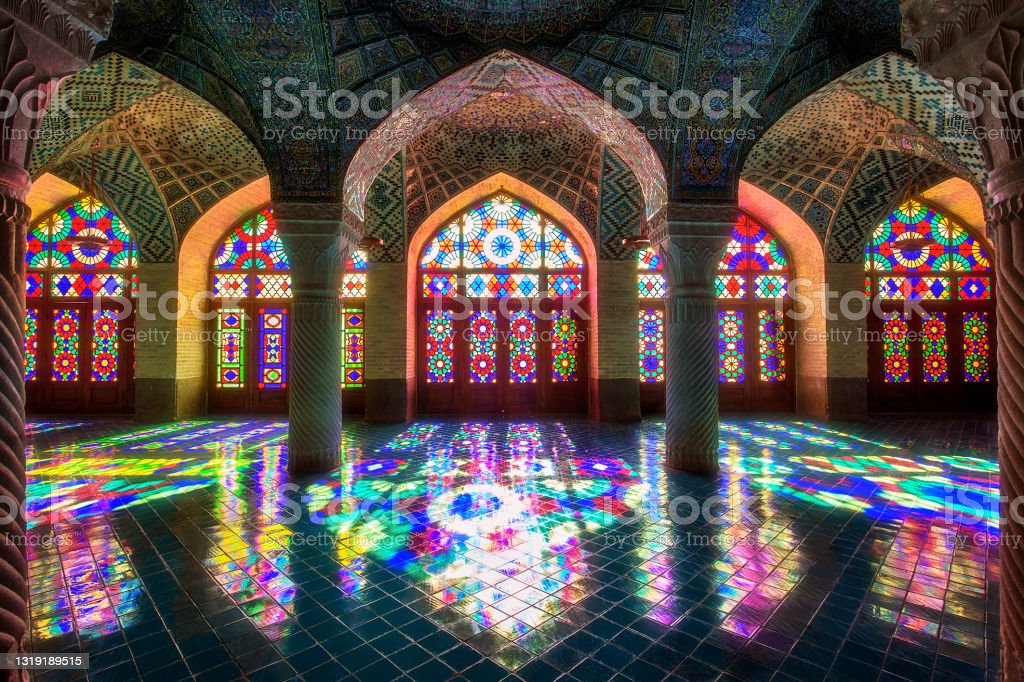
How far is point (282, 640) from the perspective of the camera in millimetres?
2760

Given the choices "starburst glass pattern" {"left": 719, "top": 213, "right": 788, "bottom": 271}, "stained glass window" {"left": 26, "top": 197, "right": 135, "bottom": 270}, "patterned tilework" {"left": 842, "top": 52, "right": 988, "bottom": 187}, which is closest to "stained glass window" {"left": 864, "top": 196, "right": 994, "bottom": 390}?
"starburst glass pattern" {"left": 719, "top": 213, "right": 788, "bottom": 271}

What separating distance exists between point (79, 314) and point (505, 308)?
9.41 m

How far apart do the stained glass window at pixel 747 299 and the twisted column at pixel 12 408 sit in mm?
10704

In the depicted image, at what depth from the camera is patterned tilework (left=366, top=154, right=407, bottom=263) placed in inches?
400

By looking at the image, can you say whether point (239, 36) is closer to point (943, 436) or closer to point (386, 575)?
point (386, 575)

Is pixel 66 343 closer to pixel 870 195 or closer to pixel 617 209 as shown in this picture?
pixel 617 209

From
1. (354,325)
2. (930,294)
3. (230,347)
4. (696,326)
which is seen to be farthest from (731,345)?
(230,347)

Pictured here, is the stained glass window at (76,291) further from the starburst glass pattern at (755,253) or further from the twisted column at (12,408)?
the starburst glass pattern at (755,253)

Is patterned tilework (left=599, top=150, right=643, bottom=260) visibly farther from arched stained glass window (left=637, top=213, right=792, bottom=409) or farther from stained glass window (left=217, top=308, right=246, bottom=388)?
stained glass window (left=217, top=308, right=246, bottom=388)

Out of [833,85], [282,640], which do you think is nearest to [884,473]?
[833,85]

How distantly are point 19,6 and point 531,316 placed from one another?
9806 mm

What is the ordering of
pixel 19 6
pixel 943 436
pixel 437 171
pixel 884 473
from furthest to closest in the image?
pixel 437 171, pixel 943 436, pixel 884 473, pixel 19 6

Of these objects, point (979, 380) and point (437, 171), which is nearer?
point (437, 171)

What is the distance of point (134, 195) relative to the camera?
10172mm
